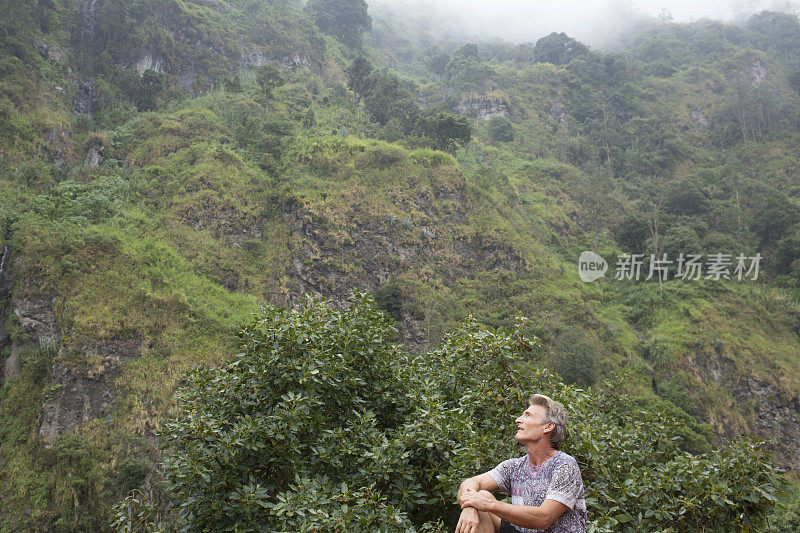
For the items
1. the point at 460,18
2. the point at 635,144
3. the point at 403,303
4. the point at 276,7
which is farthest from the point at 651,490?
the point at 460,18

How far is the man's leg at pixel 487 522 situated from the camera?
86.0 inches

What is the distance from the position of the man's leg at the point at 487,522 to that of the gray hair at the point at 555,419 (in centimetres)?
45

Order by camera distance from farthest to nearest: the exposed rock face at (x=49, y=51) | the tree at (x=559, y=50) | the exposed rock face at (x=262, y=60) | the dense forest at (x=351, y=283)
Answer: the tree at (x=559, y=50) → the exposed rock face at (x=262, y=60) → the exposed rock face at (x=49, y=51) → the dense forest at (x=351, y=283)

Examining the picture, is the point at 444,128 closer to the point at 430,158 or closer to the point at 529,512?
the point at 430,158

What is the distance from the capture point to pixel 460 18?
267 ft

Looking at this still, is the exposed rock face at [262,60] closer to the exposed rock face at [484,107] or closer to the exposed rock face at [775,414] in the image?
the exposed rock face at [484,107]

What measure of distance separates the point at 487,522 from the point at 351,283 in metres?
18.4

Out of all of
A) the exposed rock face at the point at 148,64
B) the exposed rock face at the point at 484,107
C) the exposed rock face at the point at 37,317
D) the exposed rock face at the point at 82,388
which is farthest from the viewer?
the exposed rock face at the point at 484,107

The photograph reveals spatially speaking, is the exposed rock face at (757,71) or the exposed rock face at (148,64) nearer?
the exposed rock face at (148,64)

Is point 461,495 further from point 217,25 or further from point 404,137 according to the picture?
point 217,25

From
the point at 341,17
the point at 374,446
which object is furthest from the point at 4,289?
the point at 341,17

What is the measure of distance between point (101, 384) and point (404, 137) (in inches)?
890

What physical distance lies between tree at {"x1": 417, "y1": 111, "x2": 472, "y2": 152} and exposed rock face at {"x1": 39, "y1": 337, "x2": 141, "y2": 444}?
74.4 feet

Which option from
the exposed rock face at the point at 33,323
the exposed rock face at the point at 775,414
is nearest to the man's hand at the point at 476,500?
the exposed rock face at the point at 33,323
